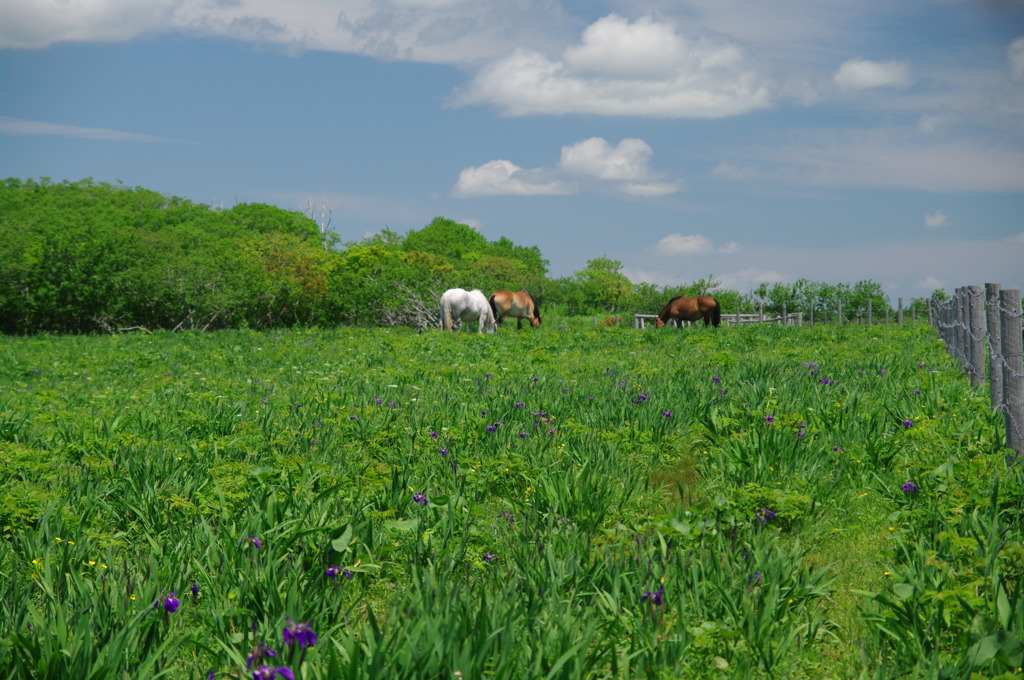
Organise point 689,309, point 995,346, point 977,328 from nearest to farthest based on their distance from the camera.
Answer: point 995,346 < point 977,328 < point 689,309

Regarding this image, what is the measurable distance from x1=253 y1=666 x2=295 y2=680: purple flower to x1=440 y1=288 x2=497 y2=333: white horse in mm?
25782

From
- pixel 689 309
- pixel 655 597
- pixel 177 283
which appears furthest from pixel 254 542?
pixel 177 283

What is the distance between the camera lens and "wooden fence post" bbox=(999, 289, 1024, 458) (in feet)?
19.5

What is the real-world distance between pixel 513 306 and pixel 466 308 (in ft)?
12.5

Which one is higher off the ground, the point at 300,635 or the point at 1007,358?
the point at 1007,358

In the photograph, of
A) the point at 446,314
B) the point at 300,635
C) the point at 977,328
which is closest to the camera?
the point at 300,635

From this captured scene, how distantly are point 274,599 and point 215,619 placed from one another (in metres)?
0.24

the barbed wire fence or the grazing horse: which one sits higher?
the grazing horse

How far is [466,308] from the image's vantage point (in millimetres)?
28734

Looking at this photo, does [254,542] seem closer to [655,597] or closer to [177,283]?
[655,597]

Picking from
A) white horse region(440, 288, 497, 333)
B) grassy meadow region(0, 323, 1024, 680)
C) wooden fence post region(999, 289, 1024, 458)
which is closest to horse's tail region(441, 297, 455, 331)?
white horse region(440, 288, 497, 333)

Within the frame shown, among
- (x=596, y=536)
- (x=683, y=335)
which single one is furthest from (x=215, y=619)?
(x=683, y=335)

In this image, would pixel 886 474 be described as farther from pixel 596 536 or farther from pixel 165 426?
pixel 165 426

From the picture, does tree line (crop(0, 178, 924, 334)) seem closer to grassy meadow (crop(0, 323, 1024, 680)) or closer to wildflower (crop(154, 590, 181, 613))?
grassy meadow (crop(0, 323, 1024, 680))
